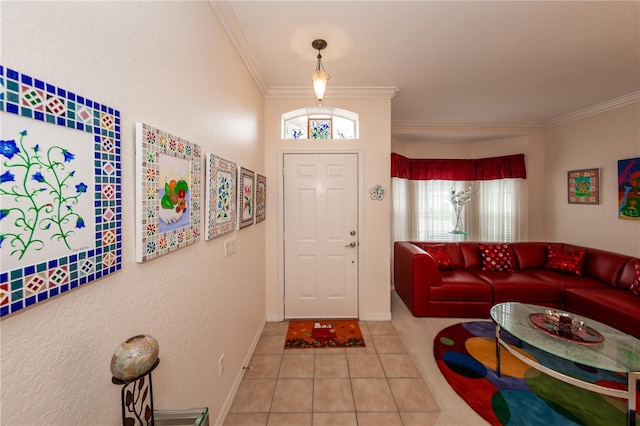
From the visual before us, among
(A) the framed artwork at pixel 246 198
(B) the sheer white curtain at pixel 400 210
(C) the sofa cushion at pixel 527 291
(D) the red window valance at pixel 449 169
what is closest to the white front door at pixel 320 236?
(A) the framed artwork at pixel 246 198

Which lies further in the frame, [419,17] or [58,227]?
[419,17]

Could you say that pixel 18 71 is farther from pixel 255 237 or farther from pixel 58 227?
pixel 255 237

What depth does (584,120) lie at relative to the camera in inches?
151

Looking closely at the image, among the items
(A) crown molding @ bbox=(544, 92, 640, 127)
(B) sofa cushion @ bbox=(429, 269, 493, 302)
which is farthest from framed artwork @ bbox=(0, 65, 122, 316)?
(A) crown molding @ bbox=(544, 92, 640, 127)

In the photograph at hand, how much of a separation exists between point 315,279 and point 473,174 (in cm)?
351

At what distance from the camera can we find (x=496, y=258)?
12.3ft

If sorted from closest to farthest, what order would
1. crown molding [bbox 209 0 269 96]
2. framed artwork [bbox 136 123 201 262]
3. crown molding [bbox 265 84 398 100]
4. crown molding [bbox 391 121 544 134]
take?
framed artwork [bbox 136 123 201 262] → crown molding [bbox 209 0 269 96] → crown molding [bbox 265 84 398 100] → crown molding [bbox 391 121 544 134]

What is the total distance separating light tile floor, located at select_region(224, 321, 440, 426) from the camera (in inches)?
71.8

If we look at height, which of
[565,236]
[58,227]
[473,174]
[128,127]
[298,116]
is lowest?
[565,236]

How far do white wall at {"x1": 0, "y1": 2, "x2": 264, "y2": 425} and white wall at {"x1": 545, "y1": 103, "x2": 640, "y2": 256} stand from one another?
4781mm

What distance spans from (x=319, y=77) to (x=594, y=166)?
168 inches

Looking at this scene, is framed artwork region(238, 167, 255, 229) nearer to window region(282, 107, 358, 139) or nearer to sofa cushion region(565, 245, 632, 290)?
window region(282, 107, 358, 139)

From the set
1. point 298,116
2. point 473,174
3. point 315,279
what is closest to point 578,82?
point 473,174

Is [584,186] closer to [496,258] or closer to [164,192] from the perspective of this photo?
[496,258]
